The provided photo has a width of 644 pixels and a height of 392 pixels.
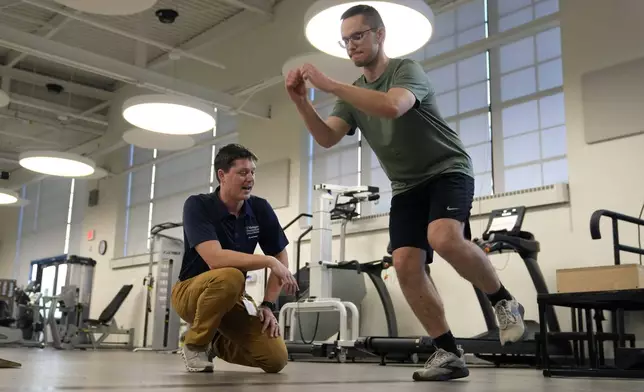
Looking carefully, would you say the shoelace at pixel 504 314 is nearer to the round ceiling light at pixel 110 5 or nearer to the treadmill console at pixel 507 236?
the treadmill console at pixel 507 236

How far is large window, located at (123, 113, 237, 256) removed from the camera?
10258 millimetres

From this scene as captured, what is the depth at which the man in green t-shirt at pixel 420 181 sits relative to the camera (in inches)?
90.7

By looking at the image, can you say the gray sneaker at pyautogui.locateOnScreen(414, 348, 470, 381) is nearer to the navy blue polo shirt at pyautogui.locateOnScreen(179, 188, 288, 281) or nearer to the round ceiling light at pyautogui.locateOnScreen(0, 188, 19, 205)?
the navy blue polo shirt at pyautogui.locateOnScreen(179, 188, 288, 281)

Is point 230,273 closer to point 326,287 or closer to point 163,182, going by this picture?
point 326,287

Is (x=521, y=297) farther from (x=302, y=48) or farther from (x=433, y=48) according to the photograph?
(x=302, y=48)

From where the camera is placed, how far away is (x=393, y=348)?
4.50 metres

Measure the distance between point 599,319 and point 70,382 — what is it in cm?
282

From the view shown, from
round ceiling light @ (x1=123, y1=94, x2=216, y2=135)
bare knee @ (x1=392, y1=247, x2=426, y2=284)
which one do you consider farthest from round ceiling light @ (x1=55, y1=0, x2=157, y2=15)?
bare knee @ (x1=392, y1=247, x2=426, y2=284)

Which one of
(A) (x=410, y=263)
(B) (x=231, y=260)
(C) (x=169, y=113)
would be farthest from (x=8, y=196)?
(A) (x=410, y=263)

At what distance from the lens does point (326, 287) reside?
6145 millimetres

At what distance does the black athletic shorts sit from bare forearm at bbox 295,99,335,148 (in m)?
0.35

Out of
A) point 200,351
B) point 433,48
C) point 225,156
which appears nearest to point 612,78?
point 433,48

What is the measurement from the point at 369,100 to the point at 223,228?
1.00 meters

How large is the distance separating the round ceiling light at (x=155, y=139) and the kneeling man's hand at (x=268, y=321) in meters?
5.45
